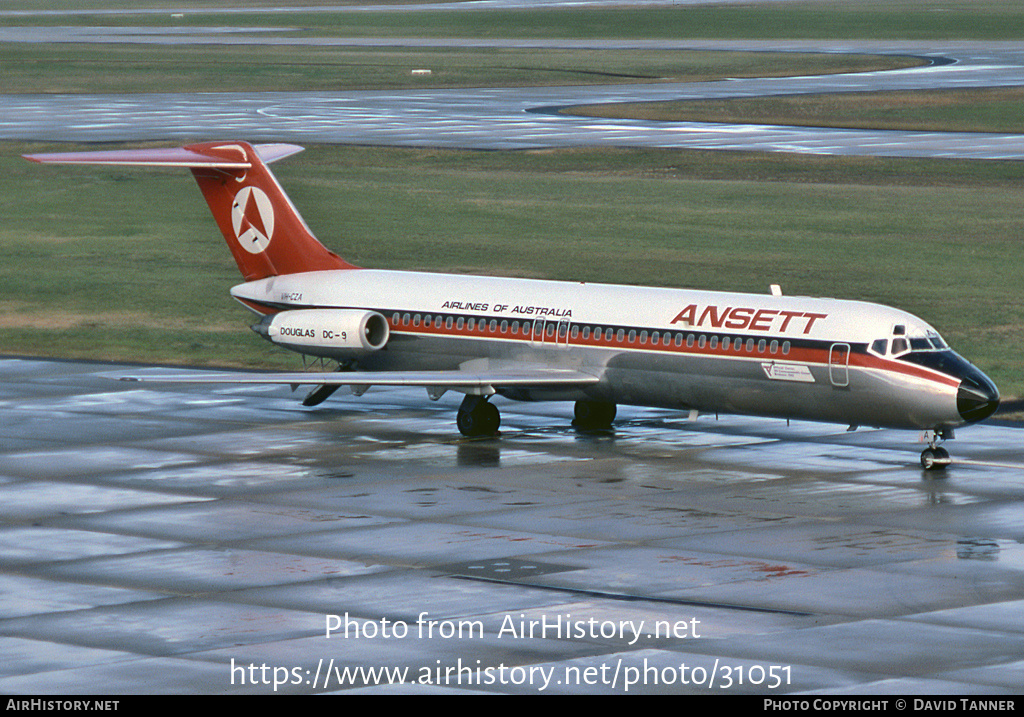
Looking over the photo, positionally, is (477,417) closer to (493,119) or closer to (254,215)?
(254,215)

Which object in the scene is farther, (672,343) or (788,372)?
(672,343)

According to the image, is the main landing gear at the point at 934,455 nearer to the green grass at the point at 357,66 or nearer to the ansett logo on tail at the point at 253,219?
the ansett logo on tail at the point at 253,219

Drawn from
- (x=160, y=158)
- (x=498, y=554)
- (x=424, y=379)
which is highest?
(x=160, y=158)

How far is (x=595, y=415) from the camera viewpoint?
35.4 m

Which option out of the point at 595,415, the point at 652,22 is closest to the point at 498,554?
the point at 595,415

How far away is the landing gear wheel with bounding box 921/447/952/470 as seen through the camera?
1229 inches

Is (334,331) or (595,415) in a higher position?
(334,331)

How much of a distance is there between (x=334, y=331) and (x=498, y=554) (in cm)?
1125

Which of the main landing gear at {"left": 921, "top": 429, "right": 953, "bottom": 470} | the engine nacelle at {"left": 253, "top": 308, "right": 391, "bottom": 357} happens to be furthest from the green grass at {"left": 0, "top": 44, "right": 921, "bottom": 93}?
the main landing gear at {"left": 921, "top": 429, "right": 953, "bottom": 470}

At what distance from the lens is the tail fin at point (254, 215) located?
124 ft

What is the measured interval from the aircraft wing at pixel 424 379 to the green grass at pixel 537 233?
9484 mm

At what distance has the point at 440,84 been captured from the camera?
112 meters

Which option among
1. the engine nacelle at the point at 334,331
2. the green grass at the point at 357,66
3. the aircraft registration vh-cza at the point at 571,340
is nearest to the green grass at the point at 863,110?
the green grass at the point at 357,66

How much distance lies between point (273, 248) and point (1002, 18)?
147165 millimetres
